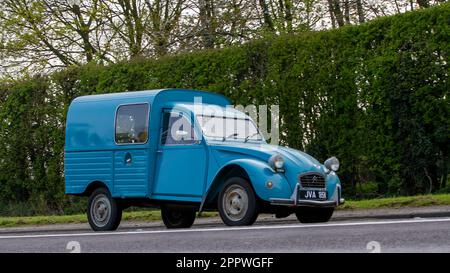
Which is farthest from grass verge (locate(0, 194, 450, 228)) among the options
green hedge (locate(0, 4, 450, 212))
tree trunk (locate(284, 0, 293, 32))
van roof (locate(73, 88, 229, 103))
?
tree trunk (locate(284, 0, 293, 32))

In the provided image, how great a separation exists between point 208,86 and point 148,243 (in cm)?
1033

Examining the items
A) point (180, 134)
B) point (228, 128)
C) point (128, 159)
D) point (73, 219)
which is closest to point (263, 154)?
point (228, 128)

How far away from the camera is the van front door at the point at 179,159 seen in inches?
555

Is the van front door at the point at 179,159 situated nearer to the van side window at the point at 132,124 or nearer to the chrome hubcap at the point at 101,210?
the van side window at the point at 132,124

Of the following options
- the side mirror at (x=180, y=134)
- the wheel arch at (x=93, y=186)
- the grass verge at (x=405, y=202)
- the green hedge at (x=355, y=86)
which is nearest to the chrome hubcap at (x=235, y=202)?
the side mirror at (x=180, y=134)

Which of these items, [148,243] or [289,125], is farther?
[289,125]

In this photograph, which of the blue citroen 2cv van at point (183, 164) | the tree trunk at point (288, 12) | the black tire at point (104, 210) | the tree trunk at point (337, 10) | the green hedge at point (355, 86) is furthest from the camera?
the tree trunk at point (288, 12)

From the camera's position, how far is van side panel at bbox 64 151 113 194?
15.3 m

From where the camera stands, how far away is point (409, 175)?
17.7 m

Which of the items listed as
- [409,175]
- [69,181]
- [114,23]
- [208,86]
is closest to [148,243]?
[69,181]

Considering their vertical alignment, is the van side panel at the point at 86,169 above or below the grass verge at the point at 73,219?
above

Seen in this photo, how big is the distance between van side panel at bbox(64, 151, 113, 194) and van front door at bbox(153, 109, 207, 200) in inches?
41.6

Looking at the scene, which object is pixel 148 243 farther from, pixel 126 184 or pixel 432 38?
pixel 432 38

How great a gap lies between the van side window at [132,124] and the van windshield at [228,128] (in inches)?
40.9
